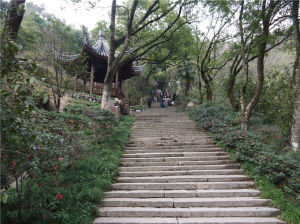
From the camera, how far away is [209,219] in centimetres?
375

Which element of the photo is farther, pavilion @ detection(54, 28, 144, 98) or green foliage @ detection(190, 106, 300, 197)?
pavilion @ detection(54, 28, 144, 98)

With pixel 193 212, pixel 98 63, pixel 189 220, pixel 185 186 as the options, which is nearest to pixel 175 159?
pixel 185 186

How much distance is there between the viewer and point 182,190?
4.71 meters

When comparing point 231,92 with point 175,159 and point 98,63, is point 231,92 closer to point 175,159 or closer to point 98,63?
point 175,159

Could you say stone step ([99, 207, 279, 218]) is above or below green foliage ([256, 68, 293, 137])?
below

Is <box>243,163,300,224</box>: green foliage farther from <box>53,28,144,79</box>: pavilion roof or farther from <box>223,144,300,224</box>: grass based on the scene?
<box>53,28,144,79</box>: pavilion roof

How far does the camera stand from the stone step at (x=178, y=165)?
570 cm

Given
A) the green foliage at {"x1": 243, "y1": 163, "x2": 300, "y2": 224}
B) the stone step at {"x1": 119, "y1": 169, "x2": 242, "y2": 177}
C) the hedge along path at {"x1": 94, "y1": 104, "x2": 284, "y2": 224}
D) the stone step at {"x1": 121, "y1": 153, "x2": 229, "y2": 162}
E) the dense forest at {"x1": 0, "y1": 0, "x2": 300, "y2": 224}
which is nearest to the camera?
the dense forest at {"x1": 0, "y1": 0, "x2": 300, "y2": 224}

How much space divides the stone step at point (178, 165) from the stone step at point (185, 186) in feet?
2.77

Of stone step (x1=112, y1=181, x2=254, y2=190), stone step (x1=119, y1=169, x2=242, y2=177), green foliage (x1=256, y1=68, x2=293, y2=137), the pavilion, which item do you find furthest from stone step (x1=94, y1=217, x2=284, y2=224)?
the pavilion

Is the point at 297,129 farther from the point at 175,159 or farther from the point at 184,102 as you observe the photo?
the point at 184,102

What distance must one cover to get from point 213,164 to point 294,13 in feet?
18.6

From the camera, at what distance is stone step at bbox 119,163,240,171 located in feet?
18.7

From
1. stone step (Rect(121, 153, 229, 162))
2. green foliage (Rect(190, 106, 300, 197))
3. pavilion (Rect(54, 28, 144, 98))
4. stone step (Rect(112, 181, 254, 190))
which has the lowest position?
stone step (Rect(112, 181, 254, 190))
